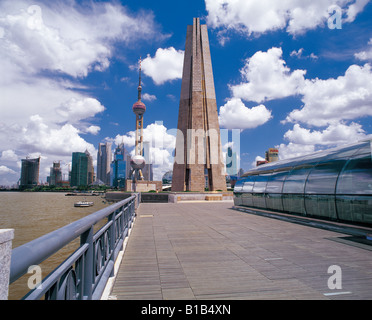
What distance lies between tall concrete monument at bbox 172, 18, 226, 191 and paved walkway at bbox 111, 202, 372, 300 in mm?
48675

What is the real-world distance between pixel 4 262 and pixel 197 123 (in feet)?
186

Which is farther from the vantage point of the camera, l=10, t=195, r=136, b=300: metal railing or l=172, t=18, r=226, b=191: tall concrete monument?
l=172, t=18, r=226, b=191: tall concrete monument

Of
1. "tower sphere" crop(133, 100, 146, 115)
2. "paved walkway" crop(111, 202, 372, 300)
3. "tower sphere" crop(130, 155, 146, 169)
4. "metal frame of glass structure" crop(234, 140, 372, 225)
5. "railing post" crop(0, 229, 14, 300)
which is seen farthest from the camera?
"tower sphere" crop(133, 100, 146, 115)

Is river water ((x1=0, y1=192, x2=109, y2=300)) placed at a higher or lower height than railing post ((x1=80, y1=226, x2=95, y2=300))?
lower

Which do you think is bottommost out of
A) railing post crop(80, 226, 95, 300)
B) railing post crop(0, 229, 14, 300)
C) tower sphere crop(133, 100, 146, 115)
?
railing post crop(80, 226, 95, 300)

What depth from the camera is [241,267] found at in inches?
209

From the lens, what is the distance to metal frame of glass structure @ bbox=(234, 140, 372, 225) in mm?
8258

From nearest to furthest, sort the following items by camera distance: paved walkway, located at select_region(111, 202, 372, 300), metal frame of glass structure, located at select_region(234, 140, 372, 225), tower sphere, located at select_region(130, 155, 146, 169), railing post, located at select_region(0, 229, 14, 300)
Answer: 1. railing post, located at select_region(0, 229, 14, 300)
2. paved walkway, located at select_region(111, 202, 372, 300)
3. metal frame of glass structure, located at select_region(234, 140, 372, 225)
4. tower sphere, located at select_region(130, 155, 146, 169)

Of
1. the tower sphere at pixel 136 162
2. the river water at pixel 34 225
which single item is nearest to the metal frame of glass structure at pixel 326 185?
the river water at pixel 34 225

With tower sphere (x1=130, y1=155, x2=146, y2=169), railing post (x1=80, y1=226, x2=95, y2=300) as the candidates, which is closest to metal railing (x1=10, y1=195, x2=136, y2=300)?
railing post (x1=80, y1=226, x2=95, y2=300)

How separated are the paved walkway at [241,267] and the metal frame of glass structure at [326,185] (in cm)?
122

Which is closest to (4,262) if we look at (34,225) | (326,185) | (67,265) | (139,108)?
(67,265)

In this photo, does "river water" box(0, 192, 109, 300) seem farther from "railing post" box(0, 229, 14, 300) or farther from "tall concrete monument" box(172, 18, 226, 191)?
"tall concrete monument" box(172, 18, 226, 191)
